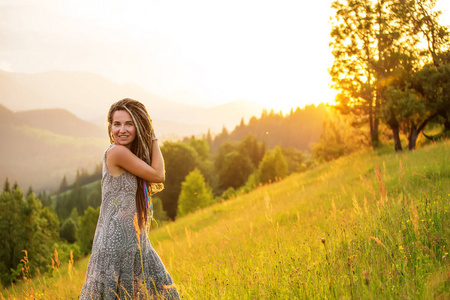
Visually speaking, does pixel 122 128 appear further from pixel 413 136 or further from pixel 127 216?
pixel 413 136

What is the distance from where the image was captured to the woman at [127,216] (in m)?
2.74

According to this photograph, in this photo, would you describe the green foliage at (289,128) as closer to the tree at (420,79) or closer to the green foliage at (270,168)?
the green foliage at (270,168)

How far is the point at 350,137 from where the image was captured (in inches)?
1225

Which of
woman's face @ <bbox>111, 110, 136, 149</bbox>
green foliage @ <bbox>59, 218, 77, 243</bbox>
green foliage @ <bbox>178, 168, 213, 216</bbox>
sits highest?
woman's face @ <bbox>111, 110, 136, 149</bbox>

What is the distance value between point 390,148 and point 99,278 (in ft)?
57.7

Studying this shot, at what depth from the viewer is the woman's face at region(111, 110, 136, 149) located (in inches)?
118

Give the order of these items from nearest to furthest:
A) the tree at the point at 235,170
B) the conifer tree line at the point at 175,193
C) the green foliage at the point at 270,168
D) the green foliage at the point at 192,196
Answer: the conifer tree line at the point at 175,193, the green foliage at the point at 192,196, the green foliage at the point at 270,168, the tree at the point at 235,170

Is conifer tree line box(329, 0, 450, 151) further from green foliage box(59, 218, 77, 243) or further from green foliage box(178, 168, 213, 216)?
green foliage box(59, 218, 77, 243)

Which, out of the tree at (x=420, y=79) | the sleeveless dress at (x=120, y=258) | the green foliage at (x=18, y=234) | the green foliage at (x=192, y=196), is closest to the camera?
the sleeveless dress at (x=120, y=258)

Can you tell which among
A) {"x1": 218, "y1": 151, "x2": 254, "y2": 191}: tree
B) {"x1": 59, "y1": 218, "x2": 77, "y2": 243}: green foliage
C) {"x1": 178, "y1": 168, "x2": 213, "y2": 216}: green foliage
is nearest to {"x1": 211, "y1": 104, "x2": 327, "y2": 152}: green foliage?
{"x1": 59, "y1": 218, "x2": 77, "y2": 243}: green foliage

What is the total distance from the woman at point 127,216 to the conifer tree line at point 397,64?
13768 millimetres

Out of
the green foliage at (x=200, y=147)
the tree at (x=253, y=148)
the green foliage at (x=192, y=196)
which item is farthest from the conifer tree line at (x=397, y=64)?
the green foliage at (x=200, y=147)

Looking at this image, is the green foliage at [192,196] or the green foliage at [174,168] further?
the green foliage at [174,168]

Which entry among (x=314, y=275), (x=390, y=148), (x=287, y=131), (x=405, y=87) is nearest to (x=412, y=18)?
(x=405, y=87)
